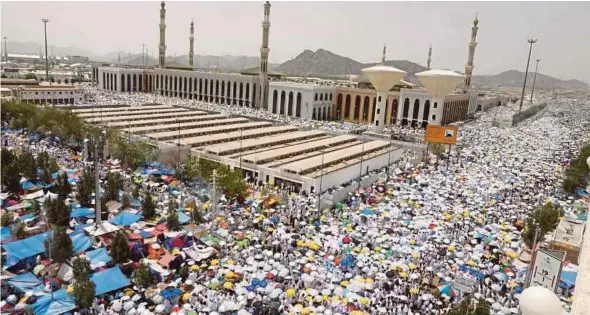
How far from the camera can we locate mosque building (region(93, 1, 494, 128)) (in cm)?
4272

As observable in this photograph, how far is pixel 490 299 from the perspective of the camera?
34.9ft

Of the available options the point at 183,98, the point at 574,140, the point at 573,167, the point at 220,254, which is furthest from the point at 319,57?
the point at 220,254

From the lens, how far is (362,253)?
12656 mm

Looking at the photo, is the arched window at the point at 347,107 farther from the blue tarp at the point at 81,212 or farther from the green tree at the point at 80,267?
the green tree at the point at 80,267

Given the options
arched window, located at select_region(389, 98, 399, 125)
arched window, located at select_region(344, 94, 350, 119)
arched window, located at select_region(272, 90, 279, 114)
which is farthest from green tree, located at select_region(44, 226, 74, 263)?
arched window, located at select_region(344, 94, 350, 119)

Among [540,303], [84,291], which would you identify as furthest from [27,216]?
[540,303]

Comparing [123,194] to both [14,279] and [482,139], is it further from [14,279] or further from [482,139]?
[482,139]

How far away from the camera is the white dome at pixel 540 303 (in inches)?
146

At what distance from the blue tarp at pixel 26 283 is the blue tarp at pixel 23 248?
1042 millimetres

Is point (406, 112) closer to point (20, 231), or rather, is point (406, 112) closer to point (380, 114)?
point (380, 114)

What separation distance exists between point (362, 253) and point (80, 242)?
7.84 m

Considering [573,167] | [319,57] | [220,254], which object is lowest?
[220,254]

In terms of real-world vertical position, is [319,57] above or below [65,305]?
above

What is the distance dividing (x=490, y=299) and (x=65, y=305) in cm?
968
